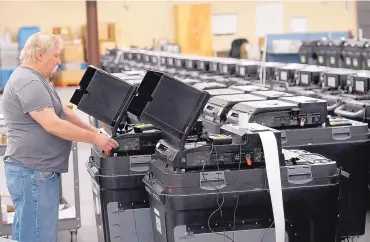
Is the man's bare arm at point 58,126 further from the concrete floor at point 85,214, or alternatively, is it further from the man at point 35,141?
the concrete floor at point 85,214

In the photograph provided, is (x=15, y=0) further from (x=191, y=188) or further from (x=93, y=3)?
(x=191, y=188)

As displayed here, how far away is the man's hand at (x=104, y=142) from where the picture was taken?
4.48 meters

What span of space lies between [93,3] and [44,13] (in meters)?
5.37

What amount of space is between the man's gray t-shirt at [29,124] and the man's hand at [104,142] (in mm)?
228

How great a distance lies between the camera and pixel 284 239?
4.24m

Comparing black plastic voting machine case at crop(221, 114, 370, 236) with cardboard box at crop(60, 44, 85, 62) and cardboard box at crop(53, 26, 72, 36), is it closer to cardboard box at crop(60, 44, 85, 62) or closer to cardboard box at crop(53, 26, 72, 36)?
cardboard box at crop(60, 44, 85, 62)

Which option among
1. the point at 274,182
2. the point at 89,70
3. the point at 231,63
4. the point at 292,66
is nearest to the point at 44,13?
the point at 231,63

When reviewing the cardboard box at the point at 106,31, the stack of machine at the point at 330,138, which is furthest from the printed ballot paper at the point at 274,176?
the cardboard box at the point at 106,31

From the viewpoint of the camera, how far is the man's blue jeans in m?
4.41

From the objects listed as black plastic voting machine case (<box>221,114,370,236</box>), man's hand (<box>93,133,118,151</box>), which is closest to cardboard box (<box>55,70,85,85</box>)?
black plastic voting machine case (<box>221,114,370,236</box>)

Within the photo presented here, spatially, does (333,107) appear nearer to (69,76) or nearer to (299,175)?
(299,175)

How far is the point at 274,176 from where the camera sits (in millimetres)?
4156

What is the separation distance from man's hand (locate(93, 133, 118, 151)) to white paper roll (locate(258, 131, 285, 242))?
1.00 metres

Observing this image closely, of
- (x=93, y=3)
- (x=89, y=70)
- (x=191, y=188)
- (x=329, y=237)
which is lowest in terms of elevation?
(x=329, y=237)
